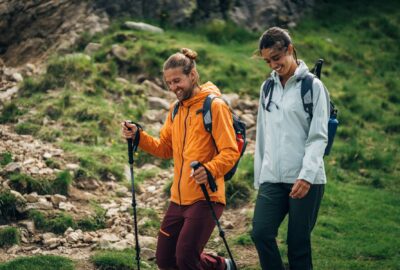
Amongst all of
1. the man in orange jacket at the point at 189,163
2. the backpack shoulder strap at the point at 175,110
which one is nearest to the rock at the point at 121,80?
the backpack shoulder strap at the point at 175,110

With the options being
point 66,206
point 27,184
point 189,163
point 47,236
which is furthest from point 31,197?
point 189,163

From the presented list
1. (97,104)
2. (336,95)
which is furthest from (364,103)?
(97,104)

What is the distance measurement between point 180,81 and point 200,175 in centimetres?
98

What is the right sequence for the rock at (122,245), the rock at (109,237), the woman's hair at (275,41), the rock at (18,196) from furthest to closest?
the rock at (18,196), the rock at (109,237), the rock at (122,245), the woman's hair at (275,41)

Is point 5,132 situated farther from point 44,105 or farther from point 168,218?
point 168,218

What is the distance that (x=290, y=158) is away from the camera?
17.9ft

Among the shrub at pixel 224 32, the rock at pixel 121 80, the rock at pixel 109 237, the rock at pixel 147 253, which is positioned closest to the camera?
the rock at pixel 147 253

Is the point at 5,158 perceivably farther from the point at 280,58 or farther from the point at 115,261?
the point at 280,58

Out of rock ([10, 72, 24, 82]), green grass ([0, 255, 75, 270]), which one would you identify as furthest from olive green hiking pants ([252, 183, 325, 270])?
rock ([10, 72, 24, 82])

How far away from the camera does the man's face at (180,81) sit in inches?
224

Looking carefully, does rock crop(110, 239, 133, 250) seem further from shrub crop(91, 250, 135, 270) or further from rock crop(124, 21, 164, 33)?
rock crop(124, 21, 164, 33)

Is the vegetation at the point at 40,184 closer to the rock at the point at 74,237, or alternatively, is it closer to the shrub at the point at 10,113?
the rock at the point at 74,237

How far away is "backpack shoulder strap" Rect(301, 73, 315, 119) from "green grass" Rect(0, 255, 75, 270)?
3.77 metres

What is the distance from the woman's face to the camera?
18.0ft
